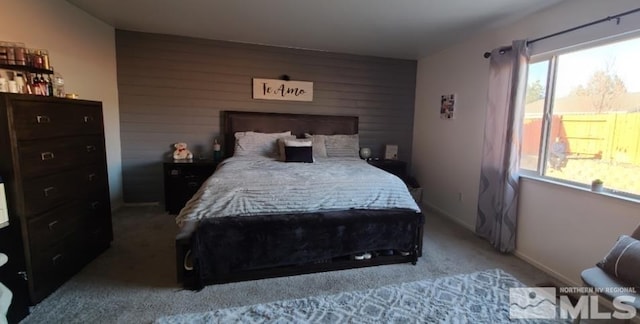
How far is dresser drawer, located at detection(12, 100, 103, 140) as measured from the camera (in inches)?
71.9

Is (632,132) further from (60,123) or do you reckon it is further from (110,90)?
(110,90)

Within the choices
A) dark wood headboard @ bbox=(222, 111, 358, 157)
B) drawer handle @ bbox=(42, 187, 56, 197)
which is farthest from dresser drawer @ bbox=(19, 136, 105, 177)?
dark wood headboard @ bbox=(222, 111, 358, 157)

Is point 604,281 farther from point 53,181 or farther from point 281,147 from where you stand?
point 53,181

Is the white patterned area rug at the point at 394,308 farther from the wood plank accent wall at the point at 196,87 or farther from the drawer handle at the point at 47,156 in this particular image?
the wood plank accent wall at the point at 196,87

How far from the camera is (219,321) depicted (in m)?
1.88

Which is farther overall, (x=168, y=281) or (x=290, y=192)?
(x=290, y=192)

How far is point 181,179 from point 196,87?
126 centimetres

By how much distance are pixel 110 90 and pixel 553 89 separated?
15.8ft

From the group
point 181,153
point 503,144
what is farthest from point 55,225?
point 503,144

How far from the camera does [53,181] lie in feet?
6.88

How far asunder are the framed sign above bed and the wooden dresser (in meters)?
2.05

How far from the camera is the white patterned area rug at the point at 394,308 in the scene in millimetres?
1924

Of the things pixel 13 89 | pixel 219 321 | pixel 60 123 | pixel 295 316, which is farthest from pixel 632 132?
pixel 13 89

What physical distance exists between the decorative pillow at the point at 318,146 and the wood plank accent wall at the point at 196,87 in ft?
1.66
